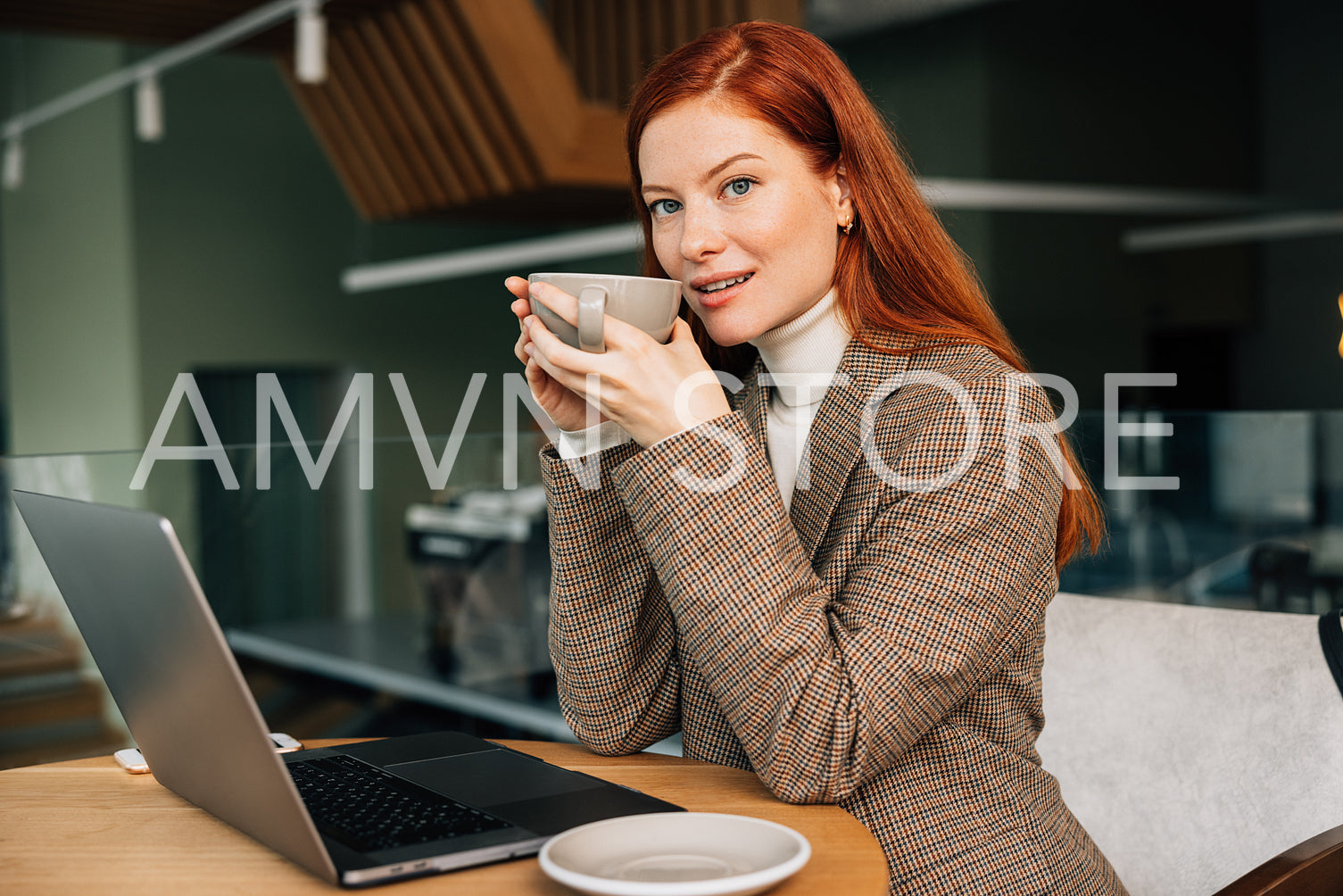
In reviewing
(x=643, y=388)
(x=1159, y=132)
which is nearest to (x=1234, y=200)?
(x=1159, y=132)

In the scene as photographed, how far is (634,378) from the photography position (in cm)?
99

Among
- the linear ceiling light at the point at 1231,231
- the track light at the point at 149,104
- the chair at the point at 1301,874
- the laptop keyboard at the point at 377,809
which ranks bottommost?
the chair at the point at 1301,874

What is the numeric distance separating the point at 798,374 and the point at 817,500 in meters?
0.16

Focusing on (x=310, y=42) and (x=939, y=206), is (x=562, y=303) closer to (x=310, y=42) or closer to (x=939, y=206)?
(x=939, y=206)

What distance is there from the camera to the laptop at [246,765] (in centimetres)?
78

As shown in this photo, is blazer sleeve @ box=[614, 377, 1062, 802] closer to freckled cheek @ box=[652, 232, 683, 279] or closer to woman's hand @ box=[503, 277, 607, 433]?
woman's hand @ box=[503, 277, 607, 433]

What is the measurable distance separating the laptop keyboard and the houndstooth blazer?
23 centimetres

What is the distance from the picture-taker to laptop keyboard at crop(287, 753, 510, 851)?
0.88 m

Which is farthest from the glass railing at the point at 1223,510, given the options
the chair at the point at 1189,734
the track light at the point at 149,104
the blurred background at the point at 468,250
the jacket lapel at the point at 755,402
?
the track light at the point at 149,104

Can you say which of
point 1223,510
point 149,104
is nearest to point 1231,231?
point 1223,510

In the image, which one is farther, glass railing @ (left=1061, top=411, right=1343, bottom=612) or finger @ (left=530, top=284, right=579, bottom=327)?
glass railing @ (left=1061, top=411, right=1343, bottom=612)

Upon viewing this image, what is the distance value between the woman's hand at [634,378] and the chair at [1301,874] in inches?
24.7

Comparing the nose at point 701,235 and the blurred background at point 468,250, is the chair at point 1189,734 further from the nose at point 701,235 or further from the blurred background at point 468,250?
the blurred background at point 468,250

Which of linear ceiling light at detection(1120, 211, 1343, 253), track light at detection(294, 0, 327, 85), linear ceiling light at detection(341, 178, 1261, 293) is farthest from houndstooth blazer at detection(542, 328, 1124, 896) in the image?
linear ceiling light at detection(1120, 211, 1343, 253)
